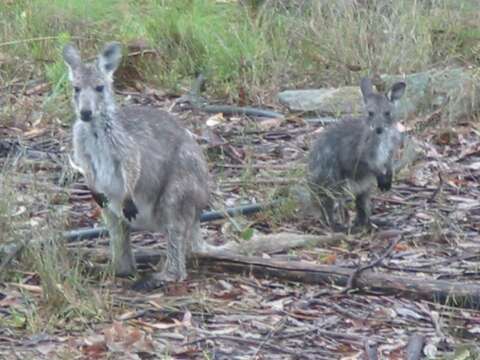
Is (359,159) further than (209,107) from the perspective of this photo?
No

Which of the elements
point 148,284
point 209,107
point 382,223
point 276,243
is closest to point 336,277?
point 276,243

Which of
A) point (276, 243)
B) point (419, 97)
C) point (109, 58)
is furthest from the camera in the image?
point (419, 97)

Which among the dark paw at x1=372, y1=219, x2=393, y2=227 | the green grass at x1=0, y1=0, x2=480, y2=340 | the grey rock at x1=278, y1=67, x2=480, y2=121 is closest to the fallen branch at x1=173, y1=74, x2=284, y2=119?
the green grass at x1=0, y1=0, x2=480, y2=340

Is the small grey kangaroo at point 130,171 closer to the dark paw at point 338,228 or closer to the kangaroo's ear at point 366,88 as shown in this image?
the dark paw at point 338,228

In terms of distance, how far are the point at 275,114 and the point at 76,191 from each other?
2377 mm

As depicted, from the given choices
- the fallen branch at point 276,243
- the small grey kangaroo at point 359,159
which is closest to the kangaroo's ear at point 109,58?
the fallen branch at point 276,243

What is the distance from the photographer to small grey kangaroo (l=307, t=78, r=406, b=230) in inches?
298

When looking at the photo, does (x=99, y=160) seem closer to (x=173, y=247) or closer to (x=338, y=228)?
(x=173, y=247)

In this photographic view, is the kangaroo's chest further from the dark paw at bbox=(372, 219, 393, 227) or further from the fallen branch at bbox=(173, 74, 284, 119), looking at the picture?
the fallen branch at bbox=(173, 74, 284, 119)

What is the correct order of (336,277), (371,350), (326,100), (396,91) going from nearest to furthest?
(371,350)
(336,277)
(396,91)
(326,100)

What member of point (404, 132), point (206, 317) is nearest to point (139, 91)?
point (404, 132)

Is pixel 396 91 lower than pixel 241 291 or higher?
higher

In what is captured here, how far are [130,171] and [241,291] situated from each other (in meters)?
0.82

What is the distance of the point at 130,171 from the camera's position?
6.29m
